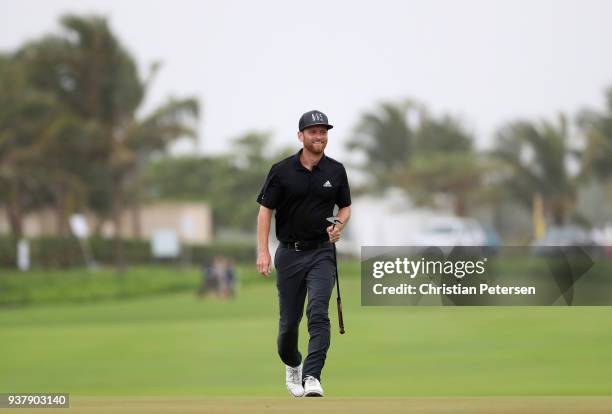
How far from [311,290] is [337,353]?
10.3m

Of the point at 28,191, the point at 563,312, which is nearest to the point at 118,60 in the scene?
the point at 28,191

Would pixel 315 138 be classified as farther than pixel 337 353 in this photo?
No

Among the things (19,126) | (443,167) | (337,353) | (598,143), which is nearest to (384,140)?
(443,167)

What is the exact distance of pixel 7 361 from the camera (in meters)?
19.6

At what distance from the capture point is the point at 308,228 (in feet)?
30.8

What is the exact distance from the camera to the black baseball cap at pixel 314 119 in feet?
29.7

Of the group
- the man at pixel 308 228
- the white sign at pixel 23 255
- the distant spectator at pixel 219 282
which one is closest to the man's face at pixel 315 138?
the man at pixel 308 228

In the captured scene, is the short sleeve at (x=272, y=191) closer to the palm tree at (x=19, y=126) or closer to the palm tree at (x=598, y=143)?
the palm tree at (x=19, y=126)

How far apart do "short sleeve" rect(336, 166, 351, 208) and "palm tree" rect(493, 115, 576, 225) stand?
229 feet

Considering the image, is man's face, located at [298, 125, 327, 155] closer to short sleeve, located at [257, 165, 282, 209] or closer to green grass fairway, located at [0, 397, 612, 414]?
short sleeve, located at [257, 165, 282, 209]

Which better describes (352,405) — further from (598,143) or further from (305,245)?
(598,143)

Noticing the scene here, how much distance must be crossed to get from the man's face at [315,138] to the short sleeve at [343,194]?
0.32m

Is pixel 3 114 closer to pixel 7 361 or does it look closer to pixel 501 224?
pixel 7 361

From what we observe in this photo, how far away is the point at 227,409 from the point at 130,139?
1906 inches
